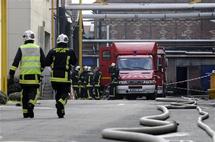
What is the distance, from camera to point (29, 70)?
11477mm

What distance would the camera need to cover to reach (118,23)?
58.9 meters

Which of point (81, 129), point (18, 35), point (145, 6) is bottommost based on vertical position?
point (81, 129)

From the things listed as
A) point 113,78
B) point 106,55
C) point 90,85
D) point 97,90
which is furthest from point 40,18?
point 113,78

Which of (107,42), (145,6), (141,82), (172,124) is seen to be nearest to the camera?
(172,124)

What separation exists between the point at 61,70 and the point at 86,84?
17036mm

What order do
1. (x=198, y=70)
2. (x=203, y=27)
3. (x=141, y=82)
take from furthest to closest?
(x=203, y=27), (x=198, y=70), (x=141, y=82)

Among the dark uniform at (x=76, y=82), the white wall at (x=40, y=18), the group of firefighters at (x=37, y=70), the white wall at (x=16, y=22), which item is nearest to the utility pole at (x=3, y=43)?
the white wall at (x=16, y=22)

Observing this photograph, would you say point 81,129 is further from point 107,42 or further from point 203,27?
point 203,27

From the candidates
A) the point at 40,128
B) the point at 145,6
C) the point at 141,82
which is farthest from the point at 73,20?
the point at 40,128

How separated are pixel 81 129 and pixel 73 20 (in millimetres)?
29864

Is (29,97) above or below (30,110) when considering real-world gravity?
above

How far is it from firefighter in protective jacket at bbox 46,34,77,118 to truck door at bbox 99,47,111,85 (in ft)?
55.2

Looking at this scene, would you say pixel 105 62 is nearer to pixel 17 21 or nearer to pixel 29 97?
pixel 17 21

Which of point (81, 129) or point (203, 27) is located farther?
point (203, 27)
